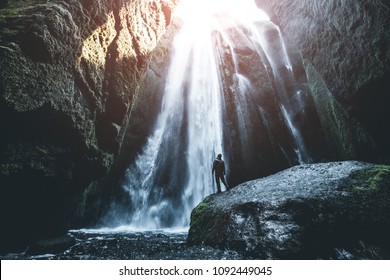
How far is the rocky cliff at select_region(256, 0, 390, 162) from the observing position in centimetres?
756

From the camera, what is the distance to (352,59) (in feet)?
29.2

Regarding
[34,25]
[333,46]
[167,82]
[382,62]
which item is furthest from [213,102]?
[34,25]

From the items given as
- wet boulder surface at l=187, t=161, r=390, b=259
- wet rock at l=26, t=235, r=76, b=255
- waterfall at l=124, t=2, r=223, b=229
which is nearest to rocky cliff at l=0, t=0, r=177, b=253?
wet rock at l=26, t=235, r=76, b=255

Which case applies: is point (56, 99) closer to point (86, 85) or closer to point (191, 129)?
point (86, 85)

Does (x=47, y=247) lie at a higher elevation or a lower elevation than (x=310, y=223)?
lower

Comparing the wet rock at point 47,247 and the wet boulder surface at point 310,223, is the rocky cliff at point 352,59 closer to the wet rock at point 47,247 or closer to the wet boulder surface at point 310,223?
the wet boulder surface at point 310,223

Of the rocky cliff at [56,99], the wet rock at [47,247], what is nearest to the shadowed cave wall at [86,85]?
the rocky cliff at [56,99]

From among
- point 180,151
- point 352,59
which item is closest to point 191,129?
point 180,151

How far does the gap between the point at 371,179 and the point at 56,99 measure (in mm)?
7324

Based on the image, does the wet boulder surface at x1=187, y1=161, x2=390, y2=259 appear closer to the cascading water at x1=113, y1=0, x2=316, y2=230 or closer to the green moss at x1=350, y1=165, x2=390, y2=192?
the green moss at x1=350, y1=165, x2=390, y2=192

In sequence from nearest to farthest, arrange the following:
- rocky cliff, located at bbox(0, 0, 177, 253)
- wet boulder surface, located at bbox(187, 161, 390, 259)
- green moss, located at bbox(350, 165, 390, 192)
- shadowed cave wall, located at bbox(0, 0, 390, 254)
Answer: wet boulder surface, located at bbox(187, 161, 390, 259), rocky cliff, located at bbox(0, 0, 177, 253), shadowed cave wall, located at bbox(0, 0, 390, 254), green moss, located at bbox(350, 165, 390, 192)

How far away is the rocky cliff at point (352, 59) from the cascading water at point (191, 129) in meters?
4.49

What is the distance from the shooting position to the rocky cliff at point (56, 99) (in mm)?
4762

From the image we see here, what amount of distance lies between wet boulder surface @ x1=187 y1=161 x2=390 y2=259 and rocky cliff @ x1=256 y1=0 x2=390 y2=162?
3.74 m
